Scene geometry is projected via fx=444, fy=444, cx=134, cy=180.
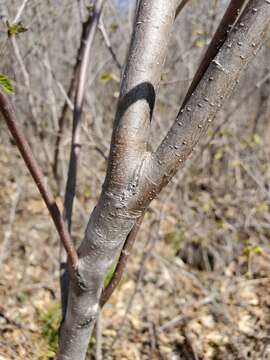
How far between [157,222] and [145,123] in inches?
77.7

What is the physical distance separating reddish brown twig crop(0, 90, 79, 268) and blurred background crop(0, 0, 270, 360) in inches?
42.9

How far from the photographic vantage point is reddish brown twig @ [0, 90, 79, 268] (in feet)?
2.98

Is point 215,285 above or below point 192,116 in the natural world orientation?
below

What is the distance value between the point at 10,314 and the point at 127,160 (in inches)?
91.5

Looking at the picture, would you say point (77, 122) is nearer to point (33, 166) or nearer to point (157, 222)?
point (33, 166)

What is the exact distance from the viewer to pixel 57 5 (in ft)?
8.50

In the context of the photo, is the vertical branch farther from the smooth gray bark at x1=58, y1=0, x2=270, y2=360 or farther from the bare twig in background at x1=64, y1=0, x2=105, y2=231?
the bare twig in background at x1=64, y1=0, x2=105, y2=231

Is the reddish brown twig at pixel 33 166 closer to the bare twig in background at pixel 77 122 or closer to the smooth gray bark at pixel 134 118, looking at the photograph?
the smooth gray bark at pixel 134 118

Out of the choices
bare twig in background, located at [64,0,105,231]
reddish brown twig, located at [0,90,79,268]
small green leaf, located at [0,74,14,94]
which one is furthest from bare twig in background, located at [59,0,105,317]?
small green leaf, located at [0,74,14,94]

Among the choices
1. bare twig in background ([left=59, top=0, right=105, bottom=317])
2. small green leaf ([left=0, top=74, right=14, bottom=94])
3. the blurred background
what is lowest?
the blurred background

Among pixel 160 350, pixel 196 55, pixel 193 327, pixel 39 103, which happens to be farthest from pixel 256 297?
pixel 39 103

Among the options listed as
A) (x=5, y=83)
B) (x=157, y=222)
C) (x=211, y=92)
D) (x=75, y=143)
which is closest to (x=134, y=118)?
(x=211, y=92)

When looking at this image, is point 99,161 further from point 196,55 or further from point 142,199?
point 142,199

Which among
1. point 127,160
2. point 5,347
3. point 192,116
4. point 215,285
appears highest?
point 192,116
